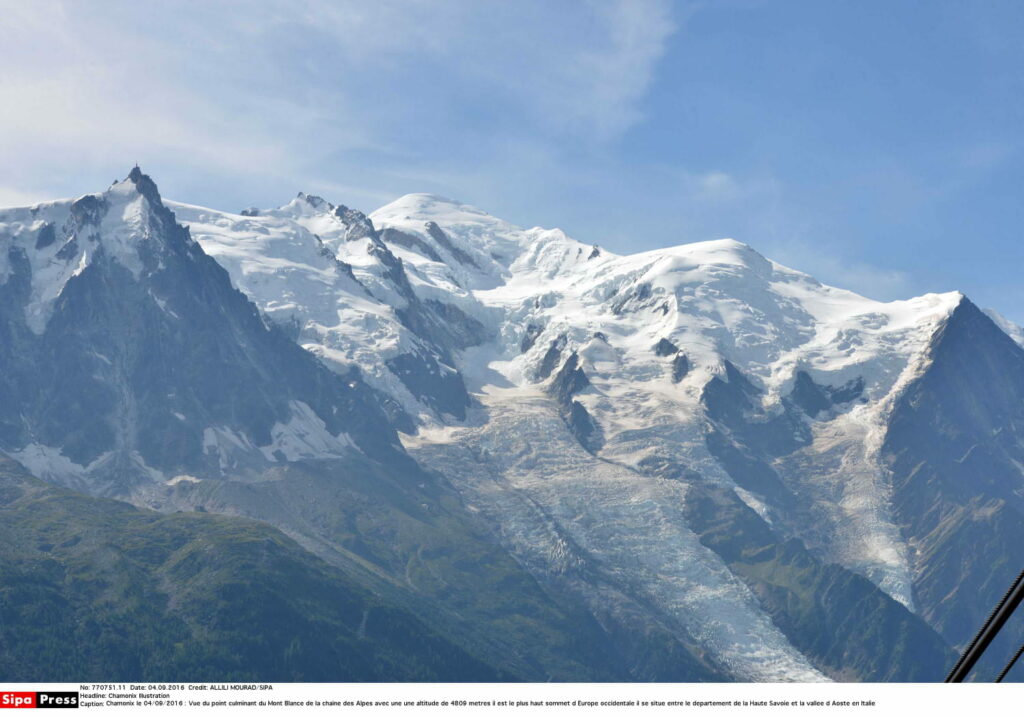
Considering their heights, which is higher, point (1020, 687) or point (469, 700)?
point (1020, 687)

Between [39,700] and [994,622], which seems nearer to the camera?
[994,622]

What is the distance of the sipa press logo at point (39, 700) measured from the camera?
61.9 m

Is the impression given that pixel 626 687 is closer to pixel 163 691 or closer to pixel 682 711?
pixel 682 711

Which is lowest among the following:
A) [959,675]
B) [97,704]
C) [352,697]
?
[97,704]

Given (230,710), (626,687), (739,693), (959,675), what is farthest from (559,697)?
(959,675)

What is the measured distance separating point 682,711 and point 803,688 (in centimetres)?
652

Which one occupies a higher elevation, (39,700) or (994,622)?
(994,622)

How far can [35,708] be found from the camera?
208 ft

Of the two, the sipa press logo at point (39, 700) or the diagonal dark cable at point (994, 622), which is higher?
the diagonal dark cable at point (994, 622)

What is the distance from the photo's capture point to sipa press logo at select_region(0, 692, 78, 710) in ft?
203

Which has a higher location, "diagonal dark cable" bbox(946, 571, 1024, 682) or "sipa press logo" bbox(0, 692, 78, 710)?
"diagonal dark cable" bbox(946, 571, 1024, 682)

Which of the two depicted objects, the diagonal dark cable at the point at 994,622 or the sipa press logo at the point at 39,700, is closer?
the diagonal dark cable at the point at 994,622

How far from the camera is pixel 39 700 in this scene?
64.3m

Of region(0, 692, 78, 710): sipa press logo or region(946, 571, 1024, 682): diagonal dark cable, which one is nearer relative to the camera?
region(946, 571, 1024, 682): diagonal dark cable
